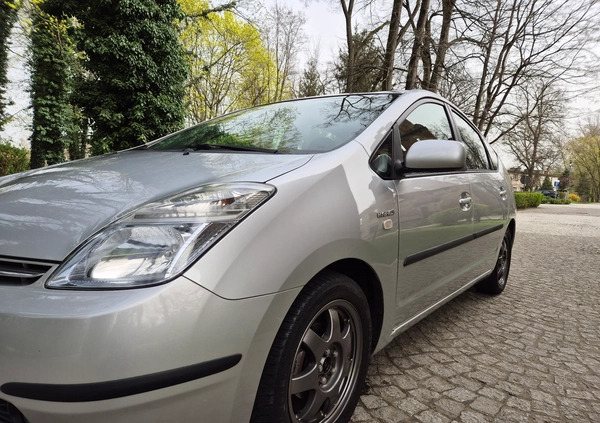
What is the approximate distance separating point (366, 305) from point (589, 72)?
633 inches

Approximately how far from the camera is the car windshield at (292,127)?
1.84m

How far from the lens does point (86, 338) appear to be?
0.92 metres

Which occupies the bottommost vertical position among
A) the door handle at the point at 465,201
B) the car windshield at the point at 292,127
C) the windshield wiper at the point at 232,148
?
the door handle at the point at 465,201

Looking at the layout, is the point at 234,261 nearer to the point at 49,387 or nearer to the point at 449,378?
the point at 49,387

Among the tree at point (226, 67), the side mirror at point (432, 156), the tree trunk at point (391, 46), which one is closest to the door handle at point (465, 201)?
the side mirror at point (432, 156)

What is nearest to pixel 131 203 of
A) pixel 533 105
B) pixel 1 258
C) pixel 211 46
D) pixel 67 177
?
pixel 1 258

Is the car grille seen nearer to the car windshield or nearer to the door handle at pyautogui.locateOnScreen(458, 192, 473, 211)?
the car windshield

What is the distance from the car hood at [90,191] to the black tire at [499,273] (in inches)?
109

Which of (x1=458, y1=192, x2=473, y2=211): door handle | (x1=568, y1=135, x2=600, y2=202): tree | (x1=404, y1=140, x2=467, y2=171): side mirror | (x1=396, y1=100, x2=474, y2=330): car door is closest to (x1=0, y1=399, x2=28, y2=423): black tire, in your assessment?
(x1=396, y1=100, x2=474, y2=330): car door

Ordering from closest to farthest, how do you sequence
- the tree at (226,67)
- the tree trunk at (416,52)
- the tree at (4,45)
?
the tree trunk at (416,52) < the tree at (4,45) < the tree at (226,67)

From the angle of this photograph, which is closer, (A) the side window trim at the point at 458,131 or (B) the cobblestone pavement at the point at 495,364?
(B) the cobblestone pavement at the point at 495,364

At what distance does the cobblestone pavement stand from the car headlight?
1192 mm

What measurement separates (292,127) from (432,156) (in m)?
0.76

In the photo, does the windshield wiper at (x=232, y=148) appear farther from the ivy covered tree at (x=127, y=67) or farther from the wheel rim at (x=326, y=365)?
the ivy covered tree at (x=127, y=67)
